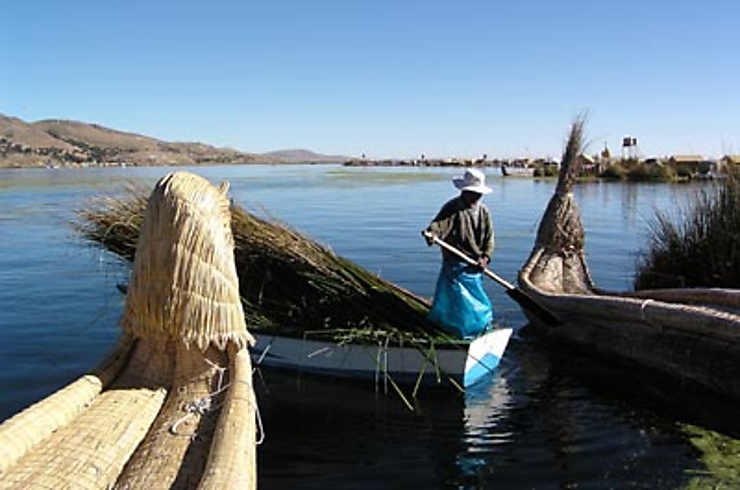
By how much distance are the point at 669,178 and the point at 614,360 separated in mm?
49124

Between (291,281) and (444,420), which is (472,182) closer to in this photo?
(291,281)

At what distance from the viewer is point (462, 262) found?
8.02 meters

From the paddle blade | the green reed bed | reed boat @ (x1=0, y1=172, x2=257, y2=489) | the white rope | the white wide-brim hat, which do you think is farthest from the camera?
the green reed bed

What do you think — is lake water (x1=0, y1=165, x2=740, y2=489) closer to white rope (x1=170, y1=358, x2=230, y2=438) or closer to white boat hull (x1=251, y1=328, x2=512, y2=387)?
white boat hull (x1=251, y1=328, x2=512, y2=387)

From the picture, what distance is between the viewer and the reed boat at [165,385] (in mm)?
3951

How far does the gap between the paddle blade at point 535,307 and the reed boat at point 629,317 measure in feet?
0.31

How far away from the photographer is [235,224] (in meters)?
8.58

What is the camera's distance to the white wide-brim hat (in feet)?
26.5

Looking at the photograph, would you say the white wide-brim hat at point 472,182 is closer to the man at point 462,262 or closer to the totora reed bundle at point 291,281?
the man at point 462,262

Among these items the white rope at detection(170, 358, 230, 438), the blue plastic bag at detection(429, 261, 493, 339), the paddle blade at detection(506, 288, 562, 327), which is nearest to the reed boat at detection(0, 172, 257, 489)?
the white rope at detection(170, 358, 230, 438)

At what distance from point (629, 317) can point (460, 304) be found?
2.23 metres

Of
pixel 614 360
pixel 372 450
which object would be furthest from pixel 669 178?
pixel 372 450

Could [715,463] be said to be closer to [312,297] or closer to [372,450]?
[372,450]

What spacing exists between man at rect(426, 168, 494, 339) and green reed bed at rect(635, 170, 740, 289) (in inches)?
155
